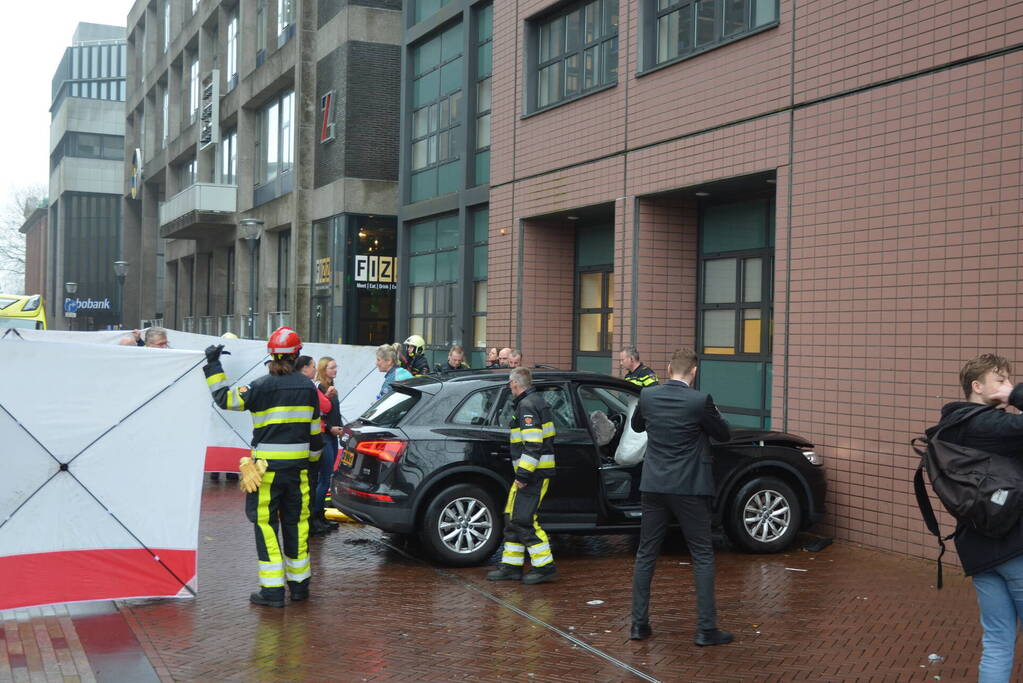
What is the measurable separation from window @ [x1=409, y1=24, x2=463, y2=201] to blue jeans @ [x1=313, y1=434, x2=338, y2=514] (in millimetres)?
10618

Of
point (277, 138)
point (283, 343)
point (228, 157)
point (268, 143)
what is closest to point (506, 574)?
point (283, 343)

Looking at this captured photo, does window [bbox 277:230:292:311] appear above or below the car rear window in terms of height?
above

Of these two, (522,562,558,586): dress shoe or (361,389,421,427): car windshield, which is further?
(361,389,421,427): car windshield

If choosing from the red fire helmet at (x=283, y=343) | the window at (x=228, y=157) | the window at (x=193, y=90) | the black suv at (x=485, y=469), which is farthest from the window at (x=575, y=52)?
the window at (x=193, y=90)

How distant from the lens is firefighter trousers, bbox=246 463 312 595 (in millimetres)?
7645

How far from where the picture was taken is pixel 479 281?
66.4ft

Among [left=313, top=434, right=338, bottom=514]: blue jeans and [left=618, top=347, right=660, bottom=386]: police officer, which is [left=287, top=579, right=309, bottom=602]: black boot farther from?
[left=618, top=347, right=660, bottom=386]: police officer

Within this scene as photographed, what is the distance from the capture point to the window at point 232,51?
36812mm

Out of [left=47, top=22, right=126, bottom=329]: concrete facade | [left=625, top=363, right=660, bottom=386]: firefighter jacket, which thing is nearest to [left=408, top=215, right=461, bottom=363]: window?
[left=625, top=363, right=660, bottom=386]: firefighter jacket

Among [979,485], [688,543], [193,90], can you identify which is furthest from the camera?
[193,90]

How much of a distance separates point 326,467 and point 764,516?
4.47 m

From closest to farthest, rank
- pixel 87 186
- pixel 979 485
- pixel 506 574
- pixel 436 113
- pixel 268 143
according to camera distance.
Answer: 1. pixel 979 485
2. pixel 506 574
3. pixel 436 113
4. pixel 268 143
5. pixel 87 186

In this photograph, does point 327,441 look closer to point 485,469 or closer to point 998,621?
point 485,469

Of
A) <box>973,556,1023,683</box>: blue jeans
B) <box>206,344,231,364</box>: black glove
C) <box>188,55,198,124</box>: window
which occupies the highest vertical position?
<box>188,55,198,124</box>: window
